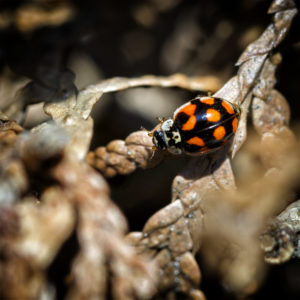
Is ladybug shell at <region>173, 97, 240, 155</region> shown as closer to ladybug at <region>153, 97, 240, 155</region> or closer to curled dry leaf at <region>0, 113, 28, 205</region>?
ladybug at <region>153, 97, 240, 155</region>

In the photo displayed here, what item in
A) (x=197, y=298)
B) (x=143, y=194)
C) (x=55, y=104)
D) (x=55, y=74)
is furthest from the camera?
(x=143, y=194)

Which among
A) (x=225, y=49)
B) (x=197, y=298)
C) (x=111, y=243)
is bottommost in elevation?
(x=197, y=298)

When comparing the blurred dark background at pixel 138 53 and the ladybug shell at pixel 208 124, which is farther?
the blurred dark background at pixel 138 53

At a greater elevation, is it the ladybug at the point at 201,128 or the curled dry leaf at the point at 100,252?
the ladybug at the point at 201,128

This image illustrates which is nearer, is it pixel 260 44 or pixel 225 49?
pixel 260 44

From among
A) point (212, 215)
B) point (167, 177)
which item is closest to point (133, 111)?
point (167, 177)

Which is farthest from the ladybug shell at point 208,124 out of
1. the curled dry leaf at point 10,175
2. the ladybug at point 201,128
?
the curled dry leaf at point 10,175

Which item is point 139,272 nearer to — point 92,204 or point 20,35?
point 92,204

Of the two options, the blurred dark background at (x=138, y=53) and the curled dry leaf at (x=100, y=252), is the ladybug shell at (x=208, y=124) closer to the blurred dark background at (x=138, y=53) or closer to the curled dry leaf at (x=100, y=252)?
the blurred dark background at (x=138, y=53)
